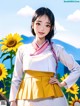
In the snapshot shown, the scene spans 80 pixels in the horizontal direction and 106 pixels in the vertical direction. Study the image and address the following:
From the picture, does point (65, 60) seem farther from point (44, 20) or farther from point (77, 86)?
point (77, 86)

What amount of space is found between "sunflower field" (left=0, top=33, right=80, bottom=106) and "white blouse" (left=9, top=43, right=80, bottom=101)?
258 millimetres

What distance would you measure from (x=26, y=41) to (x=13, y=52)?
0.08 metres

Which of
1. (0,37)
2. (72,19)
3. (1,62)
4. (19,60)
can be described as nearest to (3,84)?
(1,62)

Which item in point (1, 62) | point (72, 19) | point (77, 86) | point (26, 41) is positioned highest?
point (72, 19)

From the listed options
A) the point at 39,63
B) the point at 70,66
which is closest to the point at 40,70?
the point at 39,63

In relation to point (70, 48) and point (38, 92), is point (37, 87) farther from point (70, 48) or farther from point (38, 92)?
point (70, 48)

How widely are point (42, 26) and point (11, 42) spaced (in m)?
0.32

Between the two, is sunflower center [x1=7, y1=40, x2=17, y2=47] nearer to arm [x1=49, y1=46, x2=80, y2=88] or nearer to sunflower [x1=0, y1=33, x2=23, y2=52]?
sunflower [x1=0, y1=33, x2=23, y2=52]

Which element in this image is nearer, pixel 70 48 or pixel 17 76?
pixel 17 76

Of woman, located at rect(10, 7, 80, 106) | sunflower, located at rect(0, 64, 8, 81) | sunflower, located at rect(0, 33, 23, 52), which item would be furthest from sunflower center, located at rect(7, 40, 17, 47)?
woman, located at rect(10, 7, 80, 106)

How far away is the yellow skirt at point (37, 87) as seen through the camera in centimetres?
125

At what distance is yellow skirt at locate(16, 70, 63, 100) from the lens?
1247 millimetres

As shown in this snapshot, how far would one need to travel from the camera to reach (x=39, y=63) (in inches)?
49.8

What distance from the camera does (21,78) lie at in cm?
132
